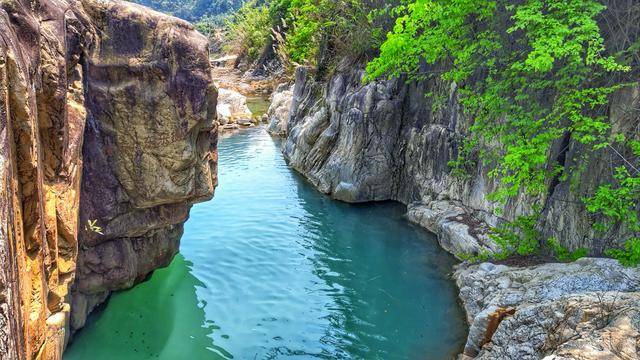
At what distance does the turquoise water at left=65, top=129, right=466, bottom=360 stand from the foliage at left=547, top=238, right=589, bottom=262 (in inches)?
105

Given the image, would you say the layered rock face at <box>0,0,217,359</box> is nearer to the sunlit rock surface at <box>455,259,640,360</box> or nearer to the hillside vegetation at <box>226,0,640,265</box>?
the sunlit rock surface at <box>455,259,640,360</box>

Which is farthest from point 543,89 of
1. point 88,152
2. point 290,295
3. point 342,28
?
point 342,28

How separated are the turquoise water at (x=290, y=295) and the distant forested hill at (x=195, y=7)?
143202 millimetres

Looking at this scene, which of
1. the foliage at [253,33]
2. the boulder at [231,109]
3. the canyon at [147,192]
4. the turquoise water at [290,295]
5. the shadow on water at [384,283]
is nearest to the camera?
the canyon at [147,192]

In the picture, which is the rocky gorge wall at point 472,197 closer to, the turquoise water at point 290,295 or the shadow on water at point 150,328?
the turquoise water at point 290,295

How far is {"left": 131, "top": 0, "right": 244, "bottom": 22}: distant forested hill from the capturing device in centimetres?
14988

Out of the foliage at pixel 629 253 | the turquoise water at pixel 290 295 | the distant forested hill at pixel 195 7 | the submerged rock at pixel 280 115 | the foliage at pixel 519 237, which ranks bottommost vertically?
the turquoise water at pixel 290 295

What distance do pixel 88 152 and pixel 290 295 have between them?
233 inches

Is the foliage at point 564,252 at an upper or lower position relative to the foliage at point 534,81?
lower

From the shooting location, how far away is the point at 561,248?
10656 mm

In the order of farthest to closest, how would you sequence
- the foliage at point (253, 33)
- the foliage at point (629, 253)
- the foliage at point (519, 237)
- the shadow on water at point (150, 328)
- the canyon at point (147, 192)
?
the foliage at point (253, 33), the foliage at point (519, 237), the shadow on water at point (150, 328), the foliage at point (629, 253), the canyon at point (147, 192)

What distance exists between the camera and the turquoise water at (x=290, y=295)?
9.88 meters

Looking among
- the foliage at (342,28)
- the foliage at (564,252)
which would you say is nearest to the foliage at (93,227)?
the foliage at (564,252)

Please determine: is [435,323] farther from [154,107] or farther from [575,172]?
[154,107]
